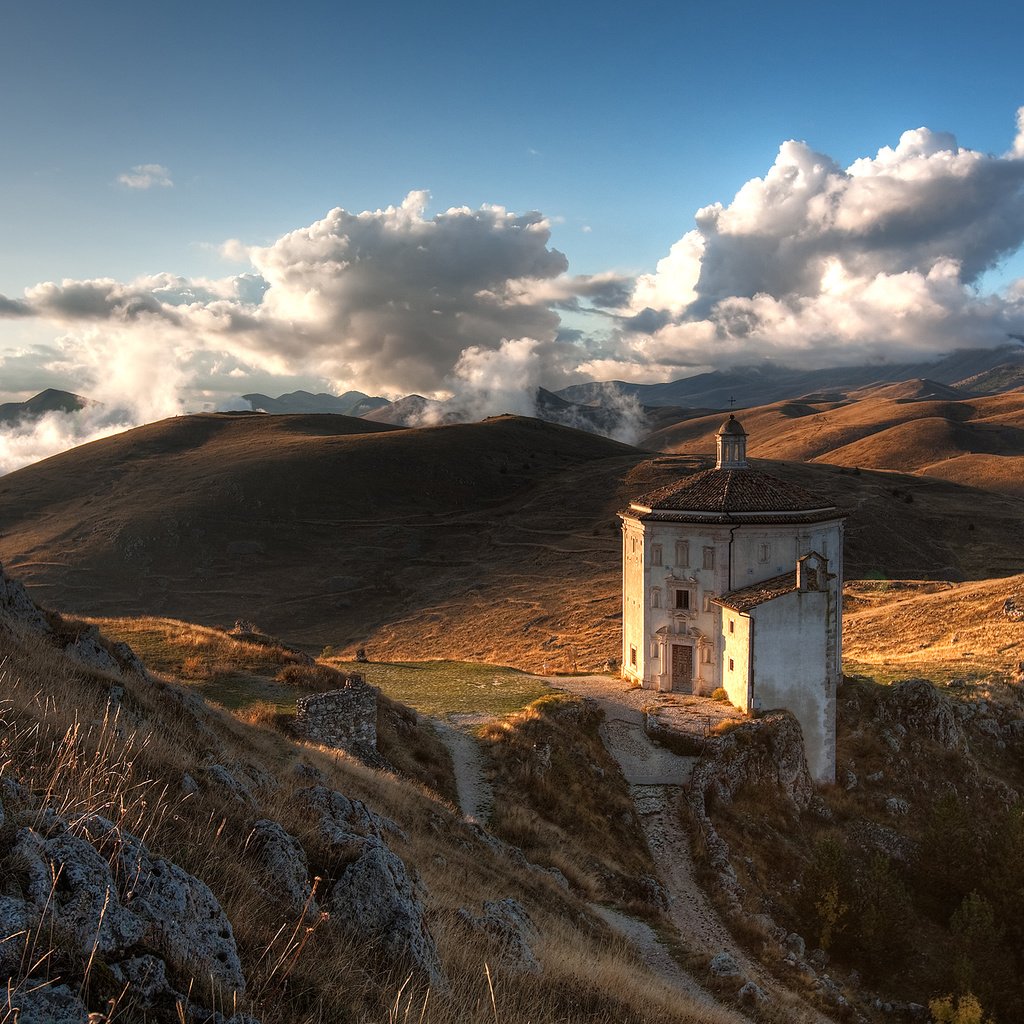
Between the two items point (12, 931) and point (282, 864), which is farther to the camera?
point (282, 864)

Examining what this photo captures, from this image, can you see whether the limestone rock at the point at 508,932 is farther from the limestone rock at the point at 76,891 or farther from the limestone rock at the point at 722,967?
the limestone rock at the point at 722,967

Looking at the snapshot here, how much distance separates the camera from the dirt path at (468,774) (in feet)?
67.2

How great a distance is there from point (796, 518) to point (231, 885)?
28.3m

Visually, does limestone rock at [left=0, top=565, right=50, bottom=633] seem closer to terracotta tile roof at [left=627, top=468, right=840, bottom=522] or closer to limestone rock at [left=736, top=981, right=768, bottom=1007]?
limestone rock at [left=736, top=981, right=768, bottom=1007]

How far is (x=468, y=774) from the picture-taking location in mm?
22453

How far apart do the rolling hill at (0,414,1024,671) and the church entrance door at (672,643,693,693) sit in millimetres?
11904

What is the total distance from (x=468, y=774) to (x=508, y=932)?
13751 millimetres

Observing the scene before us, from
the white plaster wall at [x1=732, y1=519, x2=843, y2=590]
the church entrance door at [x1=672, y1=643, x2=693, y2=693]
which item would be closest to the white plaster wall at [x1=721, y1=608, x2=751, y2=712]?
the church entrance door at [x1=672, y1=643, x2=693, y2=693]

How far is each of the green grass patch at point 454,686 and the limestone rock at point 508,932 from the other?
56.2 feet

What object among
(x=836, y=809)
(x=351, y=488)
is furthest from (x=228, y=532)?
(x=836, y=809)

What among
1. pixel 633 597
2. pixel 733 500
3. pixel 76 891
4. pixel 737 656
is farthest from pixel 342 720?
pixel 733 500

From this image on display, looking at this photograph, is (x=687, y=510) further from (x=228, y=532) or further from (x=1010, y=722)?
(x=228, y=532)

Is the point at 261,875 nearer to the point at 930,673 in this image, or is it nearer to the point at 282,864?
the point at 282,864

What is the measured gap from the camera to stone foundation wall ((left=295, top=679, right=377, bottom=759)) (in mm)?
19469
